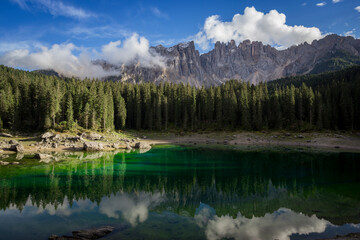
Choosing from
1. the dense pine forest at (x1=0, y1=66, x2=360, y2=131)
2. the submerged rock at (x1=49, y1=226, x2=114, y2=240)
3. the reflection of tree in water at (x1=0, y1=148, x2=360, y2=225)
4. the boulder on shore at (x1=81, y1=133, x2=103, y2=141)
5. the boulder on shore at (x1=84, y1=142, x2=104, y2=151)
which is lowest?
the reflection of tree in water at (x1=0, y1=148, x2=360, y2=225)

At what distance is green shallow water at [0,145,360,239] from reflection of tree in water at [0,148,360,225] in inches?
3.1

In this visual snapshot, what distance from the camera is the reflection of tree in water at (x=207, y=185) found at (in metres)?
17.7

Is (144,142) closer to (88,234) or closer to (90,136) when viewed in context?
(90,136)

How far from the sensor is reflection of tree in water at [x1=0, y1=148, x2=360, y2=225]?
17.7 m

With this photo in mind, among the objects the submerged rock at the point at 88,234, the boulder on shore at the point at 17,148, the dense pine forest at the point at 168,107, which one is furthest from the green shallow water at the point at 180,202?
the dense pine forest at the point at 168,107

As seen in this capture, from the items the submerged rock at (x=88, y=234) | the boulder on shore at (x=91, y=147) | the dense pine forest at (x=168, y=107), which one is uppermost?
the dense pine forest at (x=168, y=107)

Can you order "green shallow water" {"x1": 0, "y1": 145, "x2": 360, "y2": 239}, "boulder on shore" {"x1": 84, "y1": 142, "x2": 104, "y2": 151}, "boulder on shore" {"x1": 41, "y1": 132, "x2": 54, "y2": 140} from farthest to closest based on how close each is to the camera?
"boulder on shore" {"x1": 41, "y1": 132, "x2": 54, "y2": 140} → "boulder on shore" {"x1": 84, "y1": 142, "x2": 104, "y2": 151} → "green shallow water" {"x1": 0, "y1": 145, "x2": 360, "y2": 239}

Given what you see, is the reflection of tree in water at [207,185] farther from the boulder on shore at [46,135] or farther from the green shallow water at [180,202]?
the boulder on shore at [46,135]

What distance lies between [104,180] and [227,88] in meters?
85.9

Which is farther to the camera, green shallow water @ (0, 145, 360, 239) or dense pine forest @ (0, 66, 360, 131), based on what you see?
dense pine forest @ (0, 66, 360, 131)

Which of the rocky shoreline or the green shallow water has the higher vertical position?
the rocky shoreline

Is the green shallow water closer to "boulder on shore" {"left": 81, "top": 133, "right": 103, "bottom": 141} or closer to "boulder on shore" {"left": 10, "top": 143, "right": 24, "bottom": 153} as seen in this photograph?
"boulder on shore" {"left": 10, "top": 143, "right": 24, "bottom": 153}

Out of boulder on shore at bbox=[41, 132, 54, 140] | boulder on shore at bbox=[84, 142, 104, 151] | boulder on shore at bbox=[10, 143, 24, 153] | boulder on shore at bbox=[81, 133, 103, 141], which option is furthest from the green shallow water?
boulder on shore at bbox=[81, 133, 103, 141]

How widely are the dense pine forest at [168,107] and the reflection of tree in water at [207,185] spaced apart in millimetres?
40875
